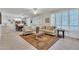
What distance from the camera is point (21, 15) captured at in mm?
2969

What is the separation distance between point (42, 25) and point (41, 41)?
361 mm

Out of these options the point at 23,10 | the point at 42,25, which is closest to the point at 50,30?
the point at 42,25

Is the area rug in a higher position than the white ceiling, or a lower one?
lower

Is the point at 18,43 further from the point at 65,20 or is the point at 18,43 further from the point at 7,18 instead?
the point at 65,20

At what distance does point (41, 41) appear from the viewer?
9.73 ft

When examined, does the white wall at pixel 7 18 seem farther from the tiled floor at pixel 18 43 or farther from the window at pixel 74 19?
the window at pixel 74 19

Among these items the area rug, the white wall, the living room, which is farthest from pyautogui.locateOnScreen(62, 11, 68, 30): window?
the white wall

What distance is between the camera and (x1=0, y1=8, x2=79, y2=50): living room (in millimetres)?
2924

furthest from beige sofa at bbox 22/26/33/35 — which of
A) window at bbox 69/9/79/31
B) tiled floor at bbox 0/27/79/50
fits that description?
window at bbox 69/9/79/31

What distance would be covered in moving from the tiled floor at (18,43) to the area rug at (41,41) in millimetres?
81

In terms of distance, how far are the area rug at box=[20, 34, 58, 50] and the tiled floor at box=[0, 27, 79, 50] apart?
81mm

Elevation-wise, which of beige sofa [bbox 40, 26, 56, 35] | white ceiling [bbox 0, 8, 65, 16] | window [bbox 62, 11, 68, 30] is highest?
white ceiling [bbox 0, 8, 65, 16]

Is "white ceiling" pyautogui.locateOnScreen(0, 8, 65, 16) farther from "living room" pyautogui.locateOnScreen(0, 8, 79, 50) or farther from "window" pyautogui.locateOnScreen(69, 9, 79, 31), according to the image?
"window" pyautogui.locateOnScreen(69, 9, 79, 31)
